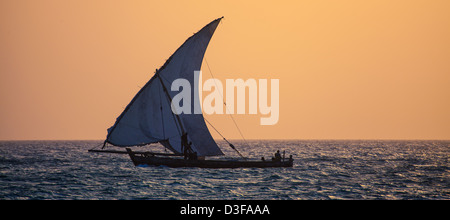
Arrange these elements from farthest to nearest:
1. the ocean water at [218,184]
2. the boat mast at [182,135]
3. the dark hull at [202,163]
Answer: the dark hull at [202,163]
the boat mast at [182,135]
the ocean water at [218,184]

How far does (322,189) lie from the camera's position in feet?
108

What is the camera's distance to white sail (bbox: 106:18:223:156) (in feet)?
147

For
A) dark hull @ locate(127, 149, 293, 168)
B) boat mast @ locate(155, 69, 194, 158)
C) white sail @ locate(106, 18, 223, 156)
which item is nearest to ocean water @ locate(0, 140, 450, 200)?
dark hull @ locate(127, 149, 293, 168)

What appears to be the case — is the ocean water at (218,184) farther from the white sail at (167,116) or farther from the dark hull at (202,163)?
the white sail at (167,116)

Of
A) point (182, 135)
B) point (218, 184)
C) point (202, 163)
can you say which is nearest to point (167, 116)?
point (182, 135)

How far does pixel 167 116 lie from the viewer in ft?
151

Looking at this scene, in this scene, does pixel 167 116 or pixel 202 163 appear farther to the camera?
pixel 167 116

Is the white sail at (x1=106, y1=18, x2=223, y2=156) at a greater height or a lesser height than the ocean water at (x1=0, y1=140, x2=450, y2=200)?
greater

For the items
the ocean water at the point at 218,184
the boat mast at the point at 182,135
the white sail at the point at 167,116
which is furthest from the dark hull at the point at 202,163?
the white sail at the point at 167,116

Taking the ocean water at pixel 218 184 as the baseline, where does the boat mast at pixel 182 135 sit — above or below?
above

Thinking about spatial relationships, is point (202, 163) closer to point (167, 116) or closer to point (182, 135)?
point (182, 135)

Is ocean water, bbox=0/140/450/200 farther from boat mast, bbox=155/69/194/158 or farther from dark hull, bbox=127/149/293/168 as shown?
boat mast, bbox=155/69/194/158

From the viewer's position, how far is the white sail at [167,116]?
44719 millimetres

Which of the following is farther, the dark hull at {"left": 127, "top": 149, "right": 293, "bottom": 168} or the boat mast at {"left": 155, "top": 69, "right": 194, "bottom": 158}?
the dark hull at {"left": 127, "top": 149, "right": 293, "bottom": 168}
